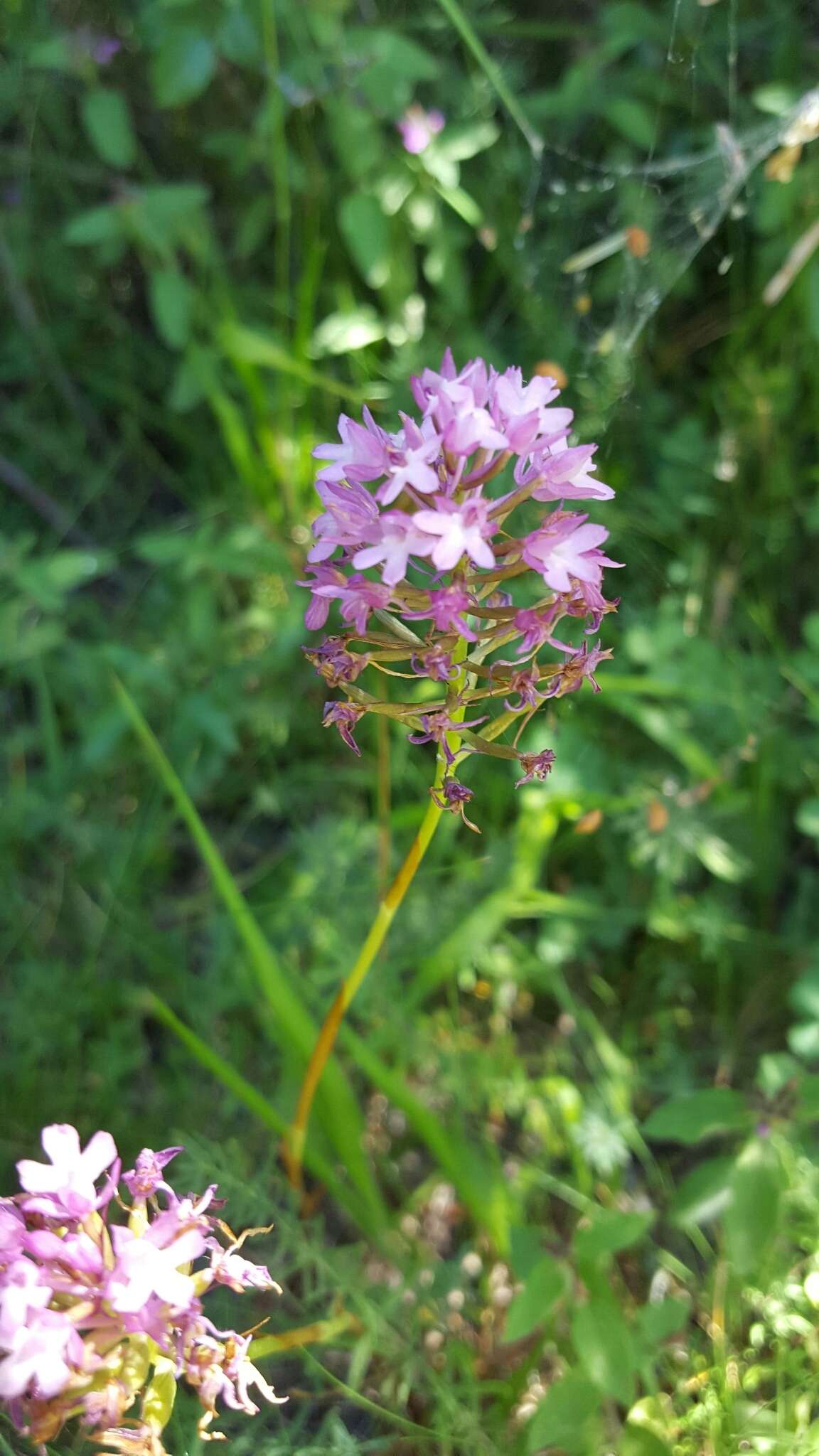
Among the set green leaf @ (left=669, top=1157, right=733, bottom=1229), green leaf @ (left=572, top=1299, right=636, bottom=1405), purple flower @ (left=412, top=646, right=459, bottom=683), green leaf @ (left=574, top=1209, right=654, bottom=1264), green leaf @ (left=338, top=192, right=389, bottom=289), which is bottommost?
green leaf @ (left=669, top=1157, right=733, bottom=1229)

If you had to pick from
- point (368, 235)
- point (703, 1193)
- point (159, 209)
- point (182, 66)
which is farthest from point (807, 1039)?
point (182, 66)

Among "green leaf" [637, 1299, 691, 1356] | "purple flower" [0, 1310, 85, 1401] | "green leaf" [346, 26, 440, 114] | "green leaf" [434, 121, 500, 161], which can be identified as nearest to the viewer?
"purple flower" [0, 1310, 85, 1401]

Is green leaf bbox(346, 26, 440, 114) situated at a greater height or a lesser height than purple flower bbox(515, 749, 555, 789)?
greater

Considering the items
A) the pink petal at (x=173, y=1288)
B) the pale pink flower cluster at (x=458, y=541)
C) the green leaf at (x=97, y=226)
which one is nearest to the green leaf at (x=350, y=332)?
the green leaf at (x=97, y=226)

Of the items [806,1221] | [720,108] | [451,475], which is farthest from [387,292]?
[806,1221]

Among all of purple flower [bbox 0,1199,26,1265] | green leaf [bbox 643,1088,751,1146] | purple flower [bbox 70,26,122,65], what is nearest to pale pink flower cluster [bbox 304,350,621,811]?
purple flower [bbox 0,1199,26,1265]

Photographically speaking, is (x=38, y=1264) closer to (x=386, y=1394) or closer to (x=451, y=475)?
(x=386, y=1394)

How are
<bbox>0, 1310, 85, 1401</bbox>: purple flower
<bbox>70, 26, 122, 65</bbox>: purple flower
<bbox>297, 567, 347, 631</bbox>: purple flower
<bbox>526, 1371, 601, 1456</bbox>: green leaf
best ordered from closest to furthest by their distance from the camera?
<bbox>0, 1310, 85, 1401</bbox>: purple flower, <bbox>297, 567, 347, 631</bbox>: purple flower, <bbox>526, 1371, 601, 1456</bbox>: green leaf, <bbox>70, 26, 122, 65</bbox>: purple flower

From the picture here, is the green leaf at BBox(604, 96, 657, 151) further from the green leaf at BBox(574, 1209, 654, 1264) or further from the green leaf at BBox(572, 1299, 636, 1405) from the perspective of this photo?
the green leaf at BBox(572, 1299, 636, 1405)
